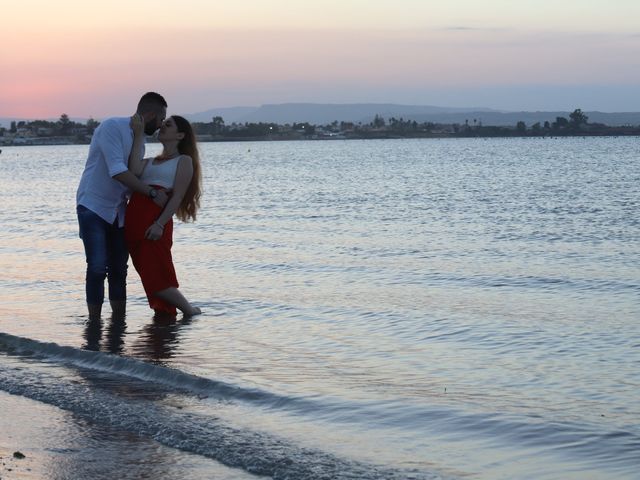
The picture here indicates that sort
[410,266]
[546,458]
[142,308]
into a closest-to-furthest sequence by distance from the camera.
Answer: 1. [546,458]
2. [142,308]
3. [410,266]

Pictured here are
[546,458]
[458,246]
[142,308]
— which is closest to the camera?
[546,458]

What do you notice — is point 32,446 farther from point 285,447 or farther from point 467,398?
point 467,398

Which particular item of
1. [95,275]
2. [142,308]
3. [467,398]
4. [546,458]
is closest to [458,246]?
[142,308]

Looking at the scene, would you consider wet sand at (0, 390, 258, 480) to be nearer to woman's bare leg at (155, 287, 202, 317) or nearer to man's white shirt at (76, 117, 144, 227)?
man's white shirt at (76, 117, 144, 227)

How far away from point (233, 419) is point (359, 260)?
10.3 m

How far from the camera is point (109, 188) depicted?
8898 mm

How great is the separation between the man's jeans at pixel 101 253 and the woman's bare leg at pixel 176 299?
368 millimetres

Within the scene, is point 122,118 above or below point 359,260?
above

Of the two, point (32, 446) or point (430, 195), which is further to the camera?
point (430, 195)

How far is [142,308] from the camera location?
10.9m

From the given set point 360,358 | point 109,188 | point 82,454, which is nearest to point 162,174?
point 109,188

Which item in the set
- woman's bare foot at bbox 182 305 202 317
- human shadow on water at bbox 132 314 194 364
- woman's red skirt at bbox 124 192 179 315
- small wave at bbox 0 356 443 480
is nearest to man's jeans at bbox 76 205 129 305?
woman's red skirt at bbox 124 192 179 315

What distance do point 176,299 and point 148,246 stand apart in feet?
2.61

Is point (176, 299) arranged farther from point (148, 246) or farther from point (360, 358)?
point (360, 358)
